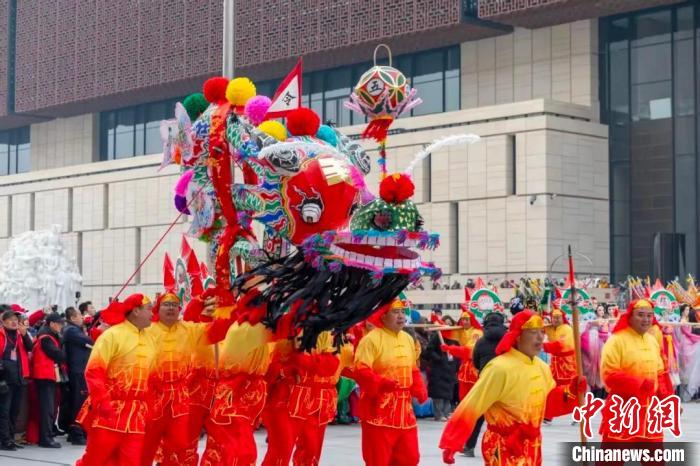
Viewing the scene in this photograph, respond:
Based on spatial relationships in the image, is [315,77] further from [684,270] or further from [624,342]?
[624,342]

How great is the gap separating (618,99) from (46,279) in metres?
18.0

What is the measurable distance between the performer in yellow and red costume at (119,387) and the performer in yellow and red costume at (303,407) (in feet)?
3.47

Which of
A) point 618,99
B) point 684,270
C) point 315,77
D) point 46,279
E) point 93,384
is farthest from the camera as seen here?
point 315,77

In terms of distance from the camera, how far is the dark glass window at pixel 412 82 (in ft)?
130

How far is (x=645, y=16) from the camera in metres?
35.7

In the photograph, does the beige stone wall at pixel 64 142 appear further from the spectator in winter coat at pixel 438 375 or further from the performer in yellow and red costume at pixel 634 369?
the performer in yellow and red costume at pixel 634 369

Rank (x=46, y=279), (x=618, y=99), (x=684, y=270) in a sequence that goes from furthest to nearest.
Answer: (x=46, y=279), (x=618, y=99), (x=684, y=270)

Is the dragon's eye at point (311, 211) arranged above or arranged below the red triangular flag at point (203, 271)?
above

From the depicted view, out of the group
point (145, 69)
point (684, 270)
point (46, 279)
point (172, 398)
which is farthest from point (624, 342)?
point (145, 69)

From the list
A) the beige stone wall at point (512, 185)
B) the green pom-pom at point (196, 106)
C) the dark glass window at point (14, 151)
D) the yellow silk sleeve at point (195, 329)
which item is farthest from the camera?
the dark glass window at point (14, 151)

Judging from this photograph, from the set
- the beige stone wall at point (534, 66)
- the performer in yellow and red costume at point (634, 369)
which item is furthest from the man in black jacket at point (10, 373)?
the beige stone wall at point (534, 66)

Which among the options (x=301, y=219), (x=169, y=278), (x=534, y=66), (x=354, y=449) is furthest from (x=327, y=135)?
(x=534, y=66)

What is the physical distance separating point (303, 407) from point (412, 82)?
3062 centimetres

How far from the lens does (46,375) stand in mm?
15398
